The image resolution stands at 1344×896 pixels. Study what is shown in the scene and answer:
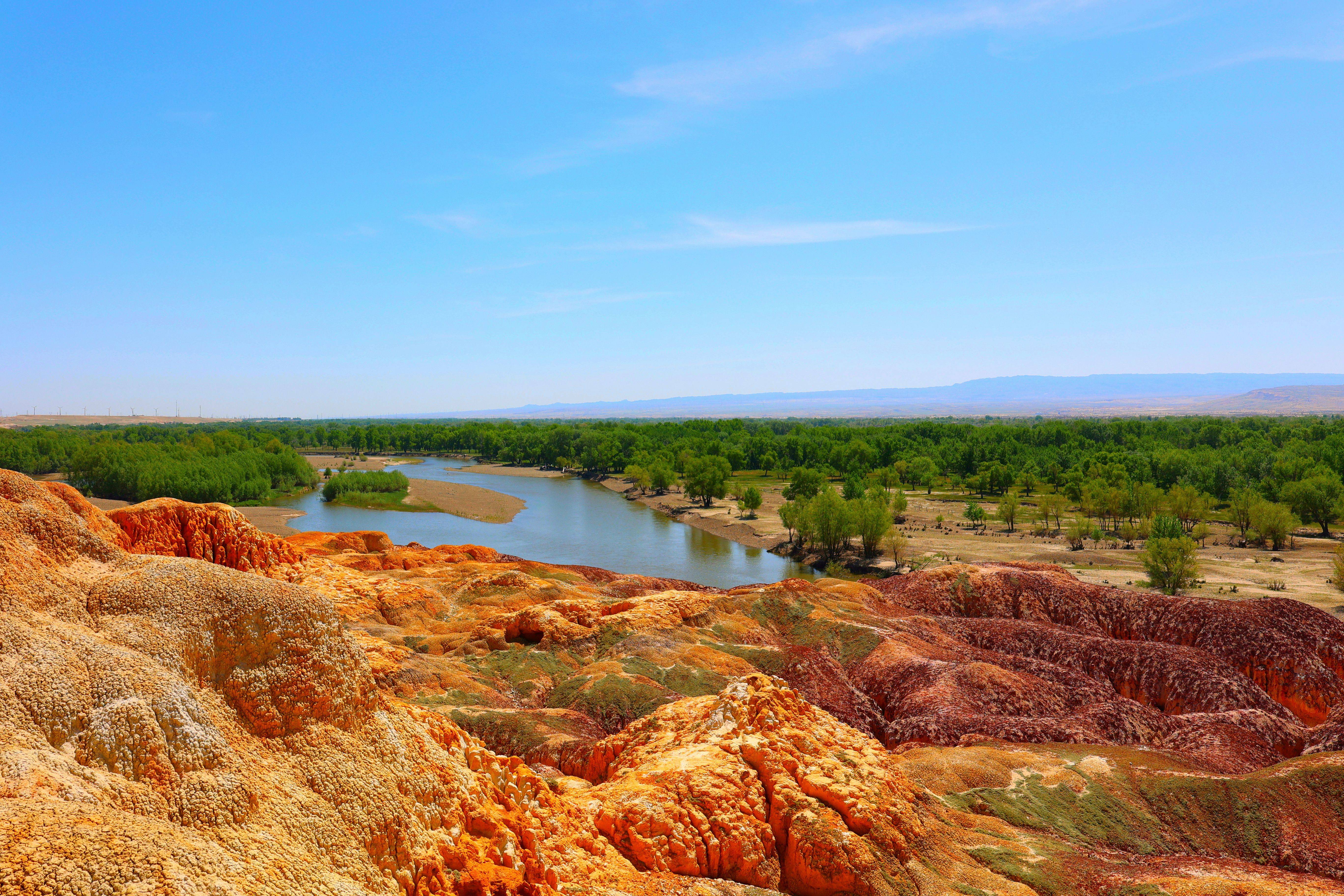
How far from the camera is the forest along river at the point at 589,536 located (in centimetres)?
6938

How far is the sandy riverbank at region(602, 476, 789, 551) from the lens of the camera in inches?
3292

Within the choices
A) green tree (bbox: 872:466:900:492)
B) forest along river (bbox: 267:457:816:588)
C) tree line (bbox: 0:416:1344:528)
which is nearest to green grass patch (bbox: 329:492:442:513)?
forest along river (bbox: 267:457:816:588)

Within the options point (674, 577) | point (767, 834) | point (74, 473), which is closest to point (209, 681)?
point (767, 834)

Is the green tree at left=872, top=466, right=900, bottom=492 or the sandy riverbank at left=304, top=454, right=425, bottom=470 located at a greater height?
the sandy riverbank at left=304, top=454, right=425, bottom=470

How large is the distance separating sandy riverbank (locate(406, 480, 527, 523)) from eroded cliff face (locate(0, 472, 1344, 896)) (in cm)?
5504

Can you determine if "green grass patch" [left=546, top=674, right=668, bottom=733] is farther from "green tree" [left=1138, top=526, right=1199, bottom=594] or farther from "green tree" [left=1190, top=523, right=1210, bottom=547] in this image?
"green tree" [left=1190, top=523, right=1210, bottom=547]

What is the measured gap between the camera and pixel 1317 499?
257 feet

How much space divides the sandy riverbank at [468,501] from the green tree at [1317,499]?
90745 millimetres

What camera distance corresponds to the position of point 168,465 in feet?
311

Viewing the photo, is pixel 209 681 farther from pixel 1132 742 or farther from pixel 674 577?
pixel 674 577

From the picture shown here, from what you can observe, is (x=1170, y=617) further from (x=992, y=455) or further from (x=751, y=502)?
(x=992, y=455)

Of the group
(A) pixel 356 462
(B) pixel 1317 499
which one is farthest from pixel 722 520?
(A) pixel 356 462

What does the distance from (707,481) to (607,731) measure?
83.8m

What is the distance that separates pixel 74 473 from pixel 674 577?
9428cm
